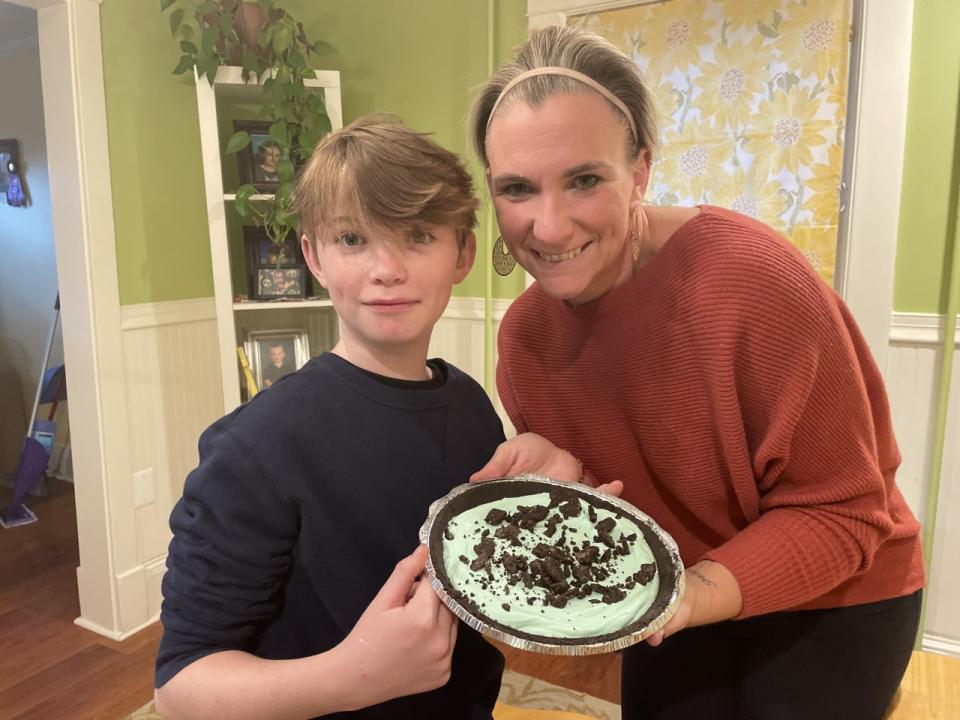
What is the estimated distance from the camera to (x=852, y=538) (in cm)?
104

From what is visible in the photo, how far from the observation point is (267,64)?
270cm

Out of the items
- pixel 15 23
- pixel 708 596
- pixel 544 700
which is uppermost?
pixel 15 23

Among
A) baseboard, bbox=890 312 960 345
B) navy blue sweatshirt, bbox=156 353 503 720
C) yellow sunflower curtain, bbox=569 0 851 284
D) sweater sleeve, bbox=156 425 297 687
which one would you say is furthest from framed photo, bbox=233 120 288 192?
baseboard, bbox=890 312 960 345

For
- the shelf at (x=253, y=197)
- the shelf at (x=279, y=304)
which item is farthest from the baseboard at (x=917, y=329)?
the shelf at (x=253, y=197)

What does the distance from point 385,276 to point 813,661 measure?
944 mm

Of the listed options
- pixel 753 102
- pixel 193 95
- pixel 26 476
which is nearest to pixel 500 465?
pixel 753 102

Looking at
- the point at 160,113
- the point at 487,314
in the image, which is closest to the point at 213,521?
the point at 487,314

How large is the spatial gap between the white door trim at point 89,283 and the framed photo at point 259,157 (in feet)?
1.58

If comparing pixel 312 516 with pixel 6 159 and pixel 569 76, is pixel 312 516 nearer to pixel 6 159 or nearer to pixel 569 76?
pixel 569 76

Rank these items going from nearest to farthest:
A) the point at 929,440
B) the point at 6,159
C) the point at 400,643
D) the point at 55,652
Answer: the point at 400,643, the point at 929,440, the point at 55,652, the point at 6,159

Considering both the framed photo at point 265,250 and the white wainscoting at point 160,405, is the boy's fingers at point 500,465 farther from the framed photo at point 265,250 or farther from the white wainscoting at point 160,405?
the white wainscoting at point 160,405

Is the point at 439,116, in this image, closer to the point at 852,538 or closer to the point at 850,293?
the point at 850,293

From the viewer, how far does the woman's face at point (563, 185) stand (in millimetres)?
1016

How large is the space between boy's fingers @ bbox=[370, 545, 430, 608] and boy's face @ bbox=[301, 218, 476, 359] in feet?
1.03
